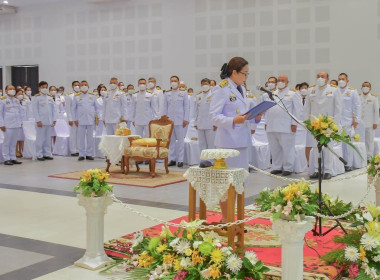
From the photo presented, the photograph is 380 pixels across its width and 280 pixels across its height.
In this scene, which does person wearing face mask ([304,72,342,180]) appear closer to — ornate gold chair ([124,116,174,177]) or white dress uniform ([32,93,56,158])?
ornate gold chair ([124,116,174,177])

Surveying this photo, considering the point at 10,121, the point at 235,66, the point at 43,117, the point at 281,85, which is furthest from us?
the point at 43,117

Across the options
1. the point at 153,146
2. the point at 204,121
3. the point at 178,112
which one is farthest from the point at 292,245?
the point at 178,112

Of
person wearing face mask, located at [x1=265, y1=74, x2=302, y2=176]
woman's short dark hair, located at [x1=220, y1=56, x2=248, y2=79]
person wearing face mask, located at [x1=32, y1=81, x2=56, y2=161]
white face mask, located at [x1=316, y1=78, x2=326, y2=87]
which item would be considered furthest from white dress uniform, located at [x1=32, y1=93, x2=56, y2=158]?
woman's short dark hair, located at [x1=220, y1=56, x2=248, y2=79]

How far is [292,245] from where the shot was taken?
3207 mm

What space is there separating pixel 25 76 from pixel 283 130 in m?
14.0

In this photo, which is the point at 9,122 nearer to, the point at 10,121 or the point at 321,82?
the point at 10,121

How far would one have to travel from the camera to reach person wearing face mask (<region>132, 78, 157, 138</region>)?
1143 cm

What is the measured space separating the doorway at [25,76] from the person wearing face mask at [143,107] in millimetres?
9703

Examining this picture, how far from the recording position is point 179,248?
140 inches

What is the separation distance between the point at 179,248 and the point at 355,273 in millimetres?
1173

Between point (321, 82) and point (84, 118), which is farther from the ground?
point (321, 82)

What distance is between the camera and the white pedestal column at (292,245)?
3179mm

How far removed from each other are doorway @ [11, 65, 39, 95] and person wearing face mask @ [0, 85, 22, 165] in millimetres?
8991

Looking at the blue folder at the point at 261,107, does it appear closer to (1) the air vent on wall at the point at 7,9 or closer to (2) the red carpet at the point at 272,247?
(2) the red carpet at the point at 272,247
